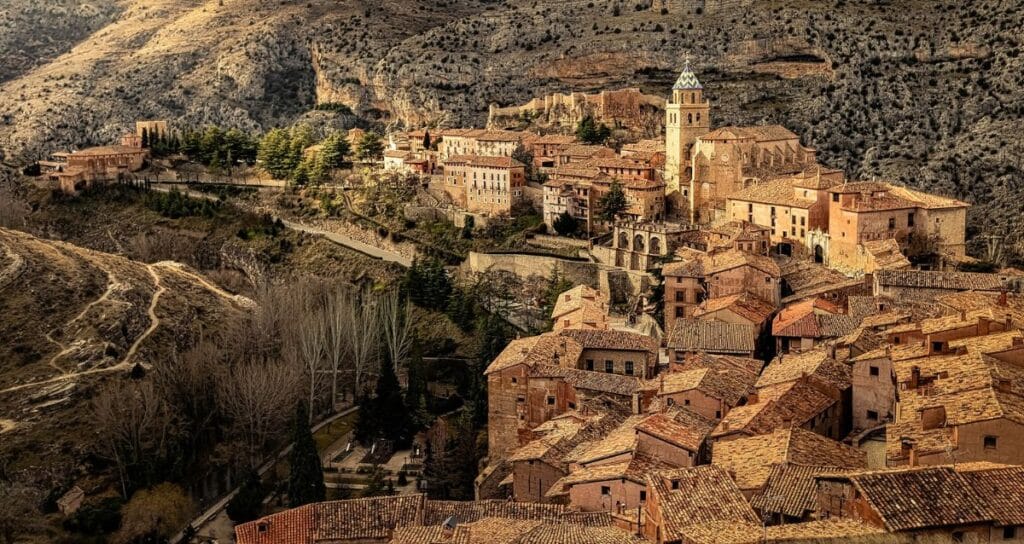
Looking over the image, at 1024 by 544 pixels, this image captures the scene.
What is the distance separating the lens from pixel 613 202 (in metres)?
62.6

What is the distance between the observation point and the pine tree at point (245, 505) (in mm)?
38969

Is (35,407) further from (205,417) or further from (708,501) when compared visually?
(708,501)

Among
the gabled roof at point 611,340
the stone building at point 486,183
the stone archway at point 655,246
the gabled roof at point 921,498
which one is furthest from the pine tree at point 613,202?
the gabled roof at point 921,498

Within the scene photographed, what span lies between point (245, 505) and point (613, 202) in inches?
1160

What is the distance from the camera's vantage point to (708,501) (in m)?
23.8

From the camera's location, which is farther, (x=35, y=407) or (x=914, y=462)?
(x=35, y=407)

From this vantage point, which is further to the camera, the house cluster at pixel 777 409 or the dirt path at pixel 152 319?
the dirt path at pixel 152 319

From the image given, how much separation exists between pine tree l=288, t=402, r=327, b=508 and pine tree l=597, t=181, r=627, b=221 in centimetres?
2759

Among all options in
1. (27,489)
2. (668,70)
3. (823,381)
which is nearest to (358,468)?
(27,489)

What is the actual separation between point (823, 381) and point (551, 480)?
7.74 meters

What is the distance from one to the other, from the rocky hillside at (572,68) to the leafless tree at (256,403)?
37.4m

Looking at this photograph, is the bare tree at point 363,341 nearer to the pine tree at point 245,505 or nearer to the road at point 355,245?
the road at point 355,245

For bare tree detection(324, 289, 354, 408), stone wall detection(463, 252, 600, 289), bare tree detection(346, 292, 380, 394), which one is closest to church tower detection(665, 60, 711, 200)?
stone wall detection(463, 252, 600, 289)

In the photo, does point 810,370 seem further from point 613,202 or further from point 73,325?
point 73,325
